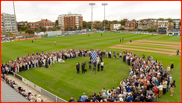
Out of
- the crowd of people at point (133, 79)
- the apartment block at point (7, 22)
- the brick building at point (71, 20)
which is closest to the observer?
the crowd of people at point (133, 79)

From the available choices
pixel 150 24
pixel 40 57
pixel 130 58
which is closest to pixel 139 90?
pixel 130 58

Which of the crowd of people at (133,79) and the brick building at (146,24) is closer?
the crowd of people at (133,79)

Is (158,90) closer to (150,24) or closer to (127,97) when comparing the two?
(127,97)

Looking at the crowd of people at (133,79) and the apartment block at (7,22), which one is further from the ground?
the apartment block at (7,22)

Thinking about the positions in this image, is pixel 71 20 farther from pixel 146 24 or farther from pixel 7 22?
pixel 146 24

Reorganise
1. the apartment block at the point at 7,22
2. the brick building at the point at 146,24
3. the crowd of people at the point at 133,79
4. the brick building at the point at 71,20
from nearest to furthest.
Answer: the crowd of people at the point at 133,79
the apartment block at the point at 7,22
the brick building at the point at 146,24
the brick building at the point at 71,20

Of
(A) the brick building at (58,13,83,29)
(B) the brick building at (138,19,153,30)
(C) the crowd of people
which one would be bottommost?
(C) the crowd of people

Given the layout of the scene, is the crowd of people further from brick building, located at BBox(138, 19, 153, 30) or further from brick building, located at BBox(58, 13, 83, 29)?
brick building, located at BBox(58, 13, 83, 29)

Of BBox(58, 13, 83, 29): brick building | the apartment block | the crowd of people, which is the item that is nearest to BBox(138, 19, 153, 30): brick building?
BBox(58, 13, 83, 29): brick building

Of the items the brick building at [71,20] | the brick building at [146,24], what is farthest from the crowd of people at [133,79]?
the brick building at [71,20]

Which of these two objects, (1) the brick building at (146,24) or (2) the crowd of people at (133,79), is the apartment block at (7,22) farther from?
(1) the brick building at (146,24)

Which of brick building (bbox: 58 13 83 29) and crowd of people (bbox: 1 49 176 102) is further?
brick building (bbox: 58 13 83 29)

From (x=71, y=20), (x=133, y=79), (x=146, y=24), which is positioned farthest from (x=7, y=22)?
(x=133, y=79)

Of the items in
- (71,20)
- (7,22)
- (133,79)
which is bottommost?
(133,79)
